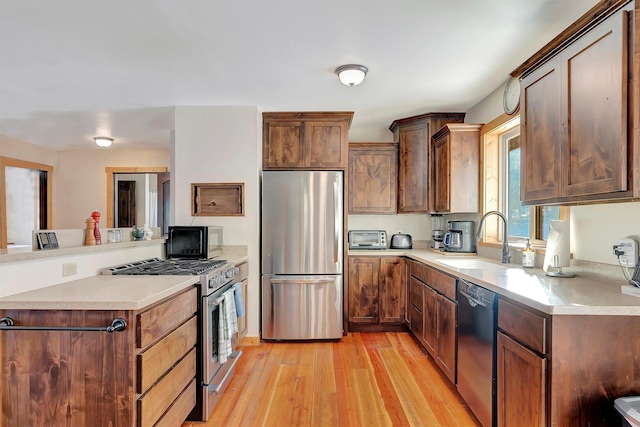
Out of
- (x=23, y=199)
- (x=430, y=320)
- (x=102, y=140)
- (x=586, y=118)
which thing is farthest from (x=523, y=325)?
(x=23, y=199)

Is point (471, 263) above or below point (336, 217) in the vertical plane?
below

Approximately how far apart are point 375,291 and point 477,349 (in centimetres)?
175

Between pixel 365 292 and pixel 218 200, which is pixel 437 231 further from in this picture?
pixel 218 200

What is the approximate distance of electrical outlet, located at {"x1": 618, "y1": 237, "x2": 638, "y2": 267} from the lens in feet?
5.41

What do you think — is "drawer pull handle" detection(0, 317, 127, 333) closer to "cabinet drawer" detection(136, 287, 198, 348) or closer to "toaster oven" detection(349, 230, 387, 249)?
"cabinet drawer" detection(136, 287, 198, 348)

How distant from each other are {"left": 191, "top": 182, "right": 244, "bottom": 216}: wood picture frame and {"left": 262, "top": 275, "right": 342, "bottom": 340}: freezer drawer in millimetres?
755

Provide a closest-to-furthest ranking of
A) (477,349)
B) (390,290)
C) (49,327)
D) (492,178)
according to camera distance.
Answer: (49,327)
(477,349)
(492,178)
(390,290)

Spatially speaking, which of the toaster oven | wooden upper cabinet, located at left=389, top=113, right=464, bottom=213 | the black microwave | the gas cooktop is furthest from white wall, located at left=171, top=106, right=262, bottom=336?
wooden upper cabinet, located at left=389, top=113, right=464, bottom=213

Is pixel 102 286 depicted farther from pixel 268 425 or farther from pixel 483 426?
pixel 483 426

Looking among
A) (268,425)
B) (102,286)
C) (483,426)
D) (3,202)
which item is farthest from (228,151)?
(3,202)

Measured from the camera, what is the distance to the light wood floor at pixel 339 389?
2164 mm

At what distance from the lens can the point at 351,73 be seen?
2.56m

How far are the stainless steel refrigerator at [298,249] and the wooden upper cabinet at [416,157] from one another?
3.11 ft

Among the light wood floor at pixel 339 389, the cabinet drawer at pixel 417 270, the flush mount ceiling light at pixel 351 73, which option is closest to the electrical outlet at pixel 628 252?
the light wood floor at pixel 339 389
